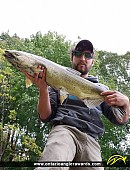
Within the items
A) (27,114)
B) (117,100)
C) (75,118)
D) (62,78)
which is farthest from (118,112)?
(27,114)

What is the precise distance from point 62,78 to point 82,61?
32 centimetres

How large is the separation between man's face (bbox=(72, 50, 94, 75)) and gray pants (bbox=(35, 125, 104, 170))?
18.2 inches

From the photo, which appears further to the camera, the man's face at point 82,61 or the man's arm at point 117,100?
the man's face at point 82,61

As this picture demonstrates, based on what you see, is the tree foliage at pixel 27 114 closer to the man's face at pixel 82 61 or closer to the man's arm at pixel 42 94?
the man's face at pixel 82 61

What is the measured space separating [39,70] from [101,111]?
2.06 ft

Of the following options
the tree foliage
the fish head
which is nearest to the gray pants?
the fish head

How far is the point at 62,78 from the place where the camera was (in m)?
1.97

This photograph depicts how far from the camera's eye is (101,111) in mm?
2287

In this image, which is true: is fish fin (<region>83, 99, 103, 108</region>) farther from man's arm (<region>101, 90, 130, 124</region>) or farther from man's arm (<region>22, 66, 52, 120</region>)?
man's arm (<region>22, 66, 52, 120</region>)

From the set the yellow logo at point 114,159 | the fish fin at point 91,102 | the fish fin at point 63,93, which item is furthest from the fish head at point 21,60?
the yellow logo at point 114,159

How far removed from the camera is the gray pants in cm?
174

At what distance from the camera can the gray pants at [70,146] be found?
174 centimetres

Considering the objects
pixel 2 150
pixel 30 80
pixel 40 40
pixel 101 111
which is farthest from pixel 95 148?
pixel 40 40

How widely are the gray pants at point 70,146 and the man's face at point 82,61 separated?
0.46m
